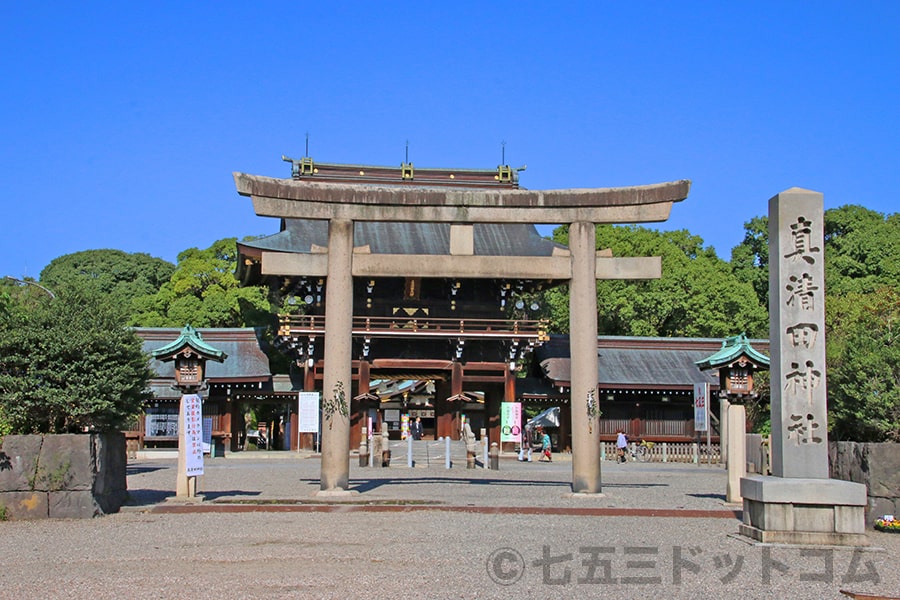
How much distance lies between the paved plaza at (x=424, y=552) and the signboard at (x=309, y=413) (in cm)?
1254

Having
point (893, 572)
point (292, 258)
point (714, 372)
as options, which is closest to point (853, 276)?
point (714, 372)

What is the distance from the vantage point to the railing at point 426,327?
36.0m

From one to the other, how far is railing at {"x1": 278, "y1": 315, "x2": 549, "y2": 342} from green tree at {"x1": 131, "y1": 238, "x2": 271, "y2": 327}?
481 inches

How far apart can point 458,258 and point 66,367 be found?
24.0 feet

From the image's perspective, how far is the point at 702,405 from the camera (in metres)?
33.3

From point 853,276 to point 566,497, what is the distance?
3873 cm

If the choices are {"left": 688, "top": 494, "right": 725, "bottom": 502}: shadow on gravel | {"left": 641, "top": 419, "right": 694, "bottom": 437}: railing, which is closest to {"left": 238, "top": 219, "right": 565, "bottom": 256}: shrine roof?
{"left": 641, "top": 419, "right": 694, "bottom": 437}: railing

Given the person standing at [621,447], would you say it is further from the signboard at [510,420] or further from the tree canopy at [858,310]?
the tree canopy at [858,310]

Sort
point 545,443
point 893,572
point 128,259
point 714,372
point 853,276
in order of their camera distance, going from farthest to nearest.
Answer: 1. point 128,259
2. point 853,276
3. point 714,372
4. point 545,443
5. point 893,572

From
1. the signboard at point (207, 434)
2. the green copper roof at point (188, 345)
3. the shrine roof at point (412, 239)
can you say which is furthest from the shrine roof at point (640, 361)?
the green copper roof at point (188, 345)

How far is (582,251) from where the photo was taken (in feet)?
60.4

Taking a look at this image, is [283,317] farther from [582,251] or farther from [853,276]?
[853,276]
